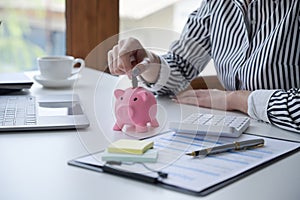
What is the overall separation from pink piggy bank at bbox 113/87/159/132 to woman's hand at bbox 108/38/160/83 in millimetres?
99

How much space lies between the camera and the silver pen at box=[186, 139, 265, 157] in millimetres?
853

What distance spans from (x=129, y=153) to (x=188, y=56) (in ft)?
2.63

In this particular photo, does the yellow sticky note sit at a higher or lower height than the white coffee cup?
lower

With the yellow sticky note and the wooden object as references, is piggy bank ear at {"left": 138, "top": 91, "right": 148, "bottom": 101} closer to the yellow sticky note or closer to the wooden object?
the yellow sticky note

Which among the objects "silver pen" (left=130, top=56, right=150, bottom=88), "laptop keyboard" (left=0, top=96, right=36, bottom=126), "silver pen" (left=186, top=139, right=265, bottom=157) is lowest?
"laptop keyboard" (left=0, top=96, right=36, bottom=126)

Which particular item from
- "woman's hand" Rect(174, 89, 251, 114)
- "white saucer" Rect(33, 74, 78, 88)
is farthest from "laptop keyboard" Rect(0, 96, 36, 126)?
"woman's hand" Rect(174, 89, 251, 114)

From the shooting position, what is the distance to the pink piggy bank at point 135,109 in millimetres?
992

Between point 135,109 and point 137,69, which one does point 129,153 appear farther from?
point 137,69

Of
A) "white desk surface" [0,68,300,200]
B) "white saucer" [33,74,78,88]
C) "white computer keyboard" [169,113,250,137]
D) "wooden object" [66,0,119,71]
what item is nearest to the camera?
"white desk surface" [0,68,300,200]

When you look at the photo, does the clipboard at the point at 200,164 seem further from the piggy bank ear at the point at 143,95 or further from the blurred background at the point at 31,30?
the blurred background at the point at 31,30

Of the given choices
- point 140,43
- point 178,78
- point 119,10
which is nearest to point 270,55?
point 178,78

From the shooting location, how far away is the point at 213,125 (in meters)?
1.03

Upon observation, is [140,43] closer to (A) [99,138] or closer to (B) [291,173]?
(A) [99,138]

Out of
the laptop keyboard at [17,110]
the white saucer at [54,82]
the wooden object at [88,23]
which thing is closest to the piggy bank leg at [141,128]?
the laptop keyboard at [17,110]
